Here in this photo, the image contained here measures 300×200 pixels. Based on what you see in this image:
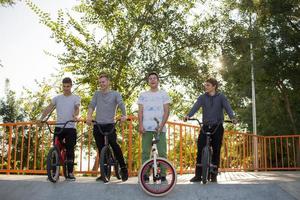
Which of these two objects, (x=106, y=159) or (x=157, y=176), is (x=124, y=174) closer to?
(x=106, y=159)

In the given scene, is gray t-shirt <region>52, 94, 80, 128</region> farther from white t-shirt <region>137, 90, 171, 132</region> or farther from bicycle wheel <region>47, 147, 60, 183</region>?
white t-shirt <region>137, 90, 171, 132</region>

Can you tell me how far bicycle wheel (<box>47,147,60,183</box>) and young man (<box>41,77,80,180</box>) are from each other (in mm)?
302

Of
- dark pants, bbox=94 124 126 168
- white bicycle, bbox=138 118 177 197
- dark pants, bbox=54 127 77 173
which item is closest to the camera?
white bicycle, bbox=138 118 177 197

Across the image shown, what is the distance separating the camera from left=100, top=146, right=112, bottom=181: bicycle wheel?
20.1ft

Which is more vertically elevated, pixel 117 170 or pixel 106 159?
pixel 106 159

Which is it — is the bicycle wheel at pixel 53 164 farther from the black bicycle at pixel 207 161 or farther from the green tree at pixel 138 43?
the green tree at pixel 138 43

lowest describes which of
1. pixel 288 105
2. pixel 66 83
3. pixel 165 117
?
pixel 165 117

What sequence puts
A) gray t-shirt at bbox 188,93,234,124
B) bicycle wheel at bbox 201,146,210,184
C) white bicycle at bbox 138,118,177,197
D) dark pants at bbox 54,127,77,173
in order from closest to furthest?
white bicycle at bbox 138,118,177,197
bicycle wheel at bbox 201,146,210,184
gray t-shirt at bbox 188,93,234,124
dark pants at bbox 54,127,77,173

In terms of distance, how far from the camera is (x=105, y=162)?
6234 millimetres

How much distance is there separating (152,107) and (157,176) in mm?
1206

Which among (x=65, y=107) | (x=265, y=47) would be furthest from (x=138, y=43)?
(x=65, y=107)

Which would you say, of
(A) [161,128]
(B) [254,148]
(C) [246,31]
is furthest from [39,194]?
(C) [246,31]

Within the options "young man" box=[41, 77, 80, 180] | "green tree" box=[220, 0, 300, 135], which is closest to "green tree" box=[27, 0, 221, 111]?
"green tree" box=[220, 0, 300, 135]

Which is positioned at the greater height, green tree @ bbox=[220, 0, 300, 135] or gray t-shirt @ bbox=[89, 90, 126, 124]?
green tree @ bbox=[220, 0, 300, 135]
